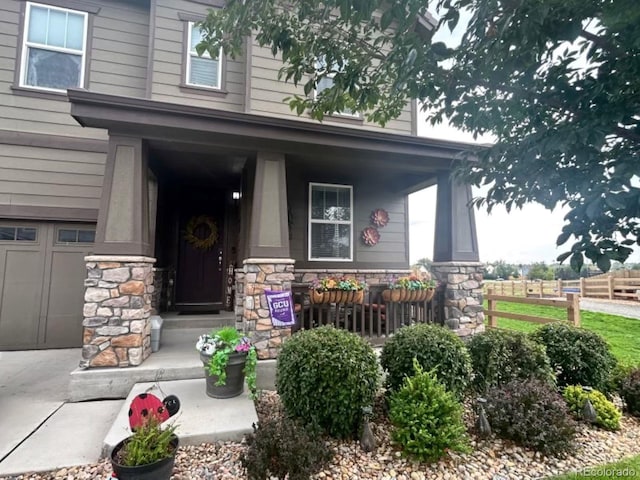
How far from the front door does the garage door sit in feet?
5.39

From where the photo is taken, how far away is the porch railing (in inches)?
182

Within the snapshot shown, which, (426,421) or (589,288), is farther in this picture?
(589,288)

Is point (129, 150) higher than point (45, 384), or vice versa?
point (129, 150)

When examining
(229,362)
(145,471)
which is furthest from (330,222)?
(145,471)

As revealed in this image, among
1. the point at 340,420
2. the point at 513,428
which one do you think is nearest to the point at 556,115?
the point at 513,428

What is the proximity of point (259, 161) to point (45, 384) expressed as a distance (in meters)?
3.80

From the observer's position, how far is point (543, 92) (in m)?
2.11

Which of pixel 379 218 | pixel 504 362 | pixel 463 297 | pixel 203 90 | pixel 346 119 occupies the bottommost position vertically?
pixel 504 362

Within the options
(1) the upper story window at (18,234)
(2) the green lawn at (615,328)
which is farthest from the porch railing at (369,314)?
(1) the upper story window at (18,234)

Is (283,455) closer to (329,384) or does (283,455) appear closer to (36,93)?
(329,384)

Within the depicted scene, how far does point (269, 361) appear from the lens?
4.17m

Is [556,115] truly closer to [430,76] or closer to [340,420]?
[430,76]

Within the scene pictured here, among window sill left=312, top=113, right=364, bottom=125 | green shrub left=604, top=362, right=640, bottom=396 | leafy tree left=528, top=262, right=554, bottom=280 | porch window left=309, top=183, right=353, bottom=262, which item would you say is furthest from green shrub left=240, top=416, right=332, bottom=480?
leafy tree left=528, top=262, right=554, bottom=280

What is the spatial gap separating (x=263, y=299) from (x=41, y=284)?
3950mm
